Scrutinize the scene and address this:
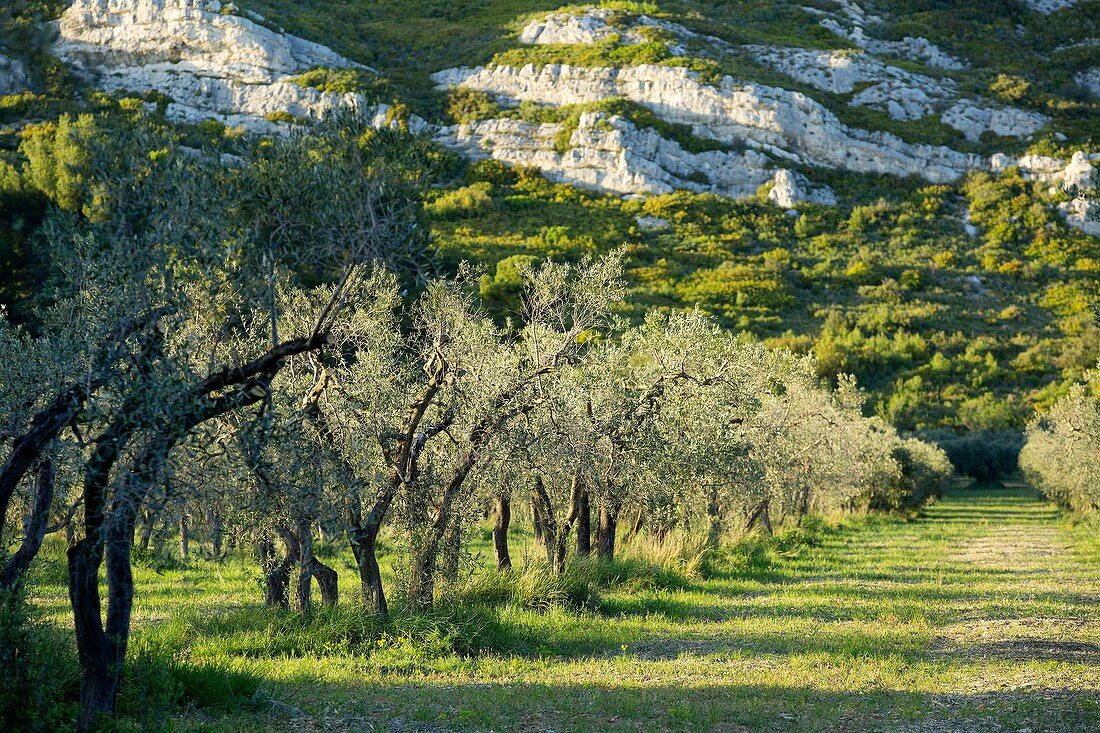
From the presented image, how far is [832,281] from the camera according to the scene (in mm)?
66125

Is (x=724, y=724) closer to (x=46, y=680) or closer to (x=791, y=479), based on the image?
(x=46, y=680)

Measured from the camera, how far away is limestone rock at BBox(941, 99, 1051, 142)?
82.2 metres

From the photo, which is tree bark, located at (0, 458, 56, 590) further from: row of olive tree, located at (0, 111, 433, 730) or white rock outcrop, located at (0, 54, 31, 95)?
white rock outcrop, located at (0, 54, 31, 95)

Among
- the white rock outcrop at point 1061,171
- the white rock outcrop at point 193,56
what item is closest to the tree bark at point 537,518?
the white rock outcrop at point 193,56

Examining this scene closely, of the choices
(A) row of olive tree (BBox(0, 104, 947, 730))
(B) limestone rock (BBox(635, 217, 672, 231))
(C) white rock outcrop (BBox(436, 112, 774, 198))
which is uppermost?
(C) white rock outcrop (BBox(436, 112, 774, 198))

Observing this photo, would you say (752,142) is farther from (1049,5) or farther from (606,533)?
(606,533)

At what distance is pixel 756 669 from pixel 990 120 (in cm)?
8523

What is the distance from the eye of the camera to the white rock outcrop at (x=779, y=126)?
8000cm

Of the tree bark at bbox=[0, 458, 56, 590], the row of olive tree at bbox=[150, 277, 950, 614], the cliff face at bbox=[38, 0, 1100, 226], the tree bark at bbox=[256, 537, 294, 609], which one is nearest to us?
the tree bark at bbox=[0, 458, 56, 590]

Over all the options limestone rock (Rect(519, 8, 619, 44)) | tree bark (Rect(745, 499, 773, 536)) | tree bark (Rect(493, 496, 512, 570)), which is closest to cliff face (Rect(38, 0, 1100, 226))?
limestone rock (Rect(519, 8, 619, 44))

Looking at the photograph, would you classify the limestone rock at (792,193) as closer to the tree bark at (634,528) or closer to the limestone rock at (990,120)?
the limestone rock at (990,120)

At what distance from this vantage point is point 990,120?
274 ft

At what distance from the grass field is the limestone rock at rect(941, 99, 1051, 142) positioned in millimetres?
74201

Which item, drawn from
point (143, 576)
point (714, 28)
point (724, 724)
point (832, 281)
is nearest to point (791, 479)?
point (143, 576)
